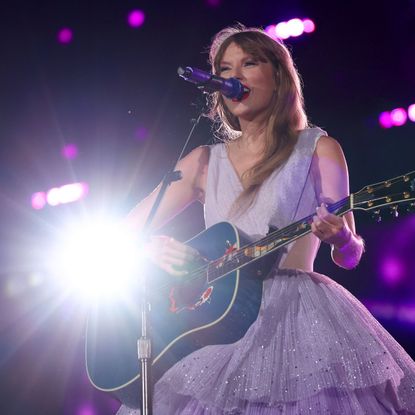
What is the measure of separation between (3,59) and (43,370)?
2.17 metres

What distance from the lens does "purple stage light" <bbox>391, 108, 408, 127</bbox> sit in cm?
437

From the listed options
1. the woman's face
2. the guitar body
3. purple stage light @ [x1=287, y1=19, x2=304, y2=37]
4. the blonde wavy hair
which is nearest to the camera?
the guitar body

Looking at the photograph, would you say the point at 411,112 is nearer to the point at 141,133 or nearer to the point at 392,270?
the point at 392,270

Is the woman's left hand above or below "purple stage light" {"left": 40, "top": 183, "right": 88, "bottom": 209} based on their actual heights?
below

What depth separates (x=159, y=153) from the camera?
4629mm

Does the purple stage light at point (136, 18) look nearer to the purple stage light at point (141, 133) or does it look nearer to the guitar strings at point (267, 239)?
the purple stage light at point (141, 133)

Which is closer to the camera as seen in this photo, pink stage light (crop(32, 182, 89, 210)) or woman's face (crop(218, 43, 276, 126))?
woman's face (crop(218, 43, 276, 126))

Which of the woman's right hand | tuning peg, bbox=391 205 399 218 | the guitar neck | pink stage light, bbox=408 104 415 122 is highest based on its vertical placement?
pink stage light, bbox=408 104 415 122

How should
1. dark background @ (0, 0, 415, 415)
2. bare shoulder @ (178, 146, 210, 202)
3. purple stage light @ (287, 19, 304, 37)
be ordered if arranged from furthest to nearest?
purple stage light @ (287, 19, 304, 37) < dark background @ (0, 0, 415, 415) < bare shoulder @ (178, 146, 210, 202)

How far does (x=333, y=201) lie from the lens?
259 cm

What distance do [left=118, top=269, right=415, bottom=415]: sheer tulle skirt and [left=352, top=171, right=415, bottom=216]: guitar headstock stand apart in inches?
15.5

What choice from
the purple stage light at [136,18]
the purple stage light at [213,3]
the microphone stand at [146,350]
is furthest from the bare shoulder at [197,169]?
the purple stage light at [136,18]

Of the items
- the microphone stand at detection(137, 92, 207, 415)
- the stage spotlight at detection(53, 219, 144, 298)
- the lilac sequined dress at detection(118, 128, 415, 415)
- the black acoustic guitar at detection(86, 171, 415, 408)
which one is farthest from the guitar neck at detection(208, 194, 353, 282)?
the stage spotlight at detection(53, 219, 144, 298)

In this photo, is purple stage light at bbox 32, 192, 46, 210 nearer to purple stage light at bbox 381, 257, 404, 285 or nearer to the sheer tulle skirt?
purple stage light at bbox 381, 257, 404, 285
